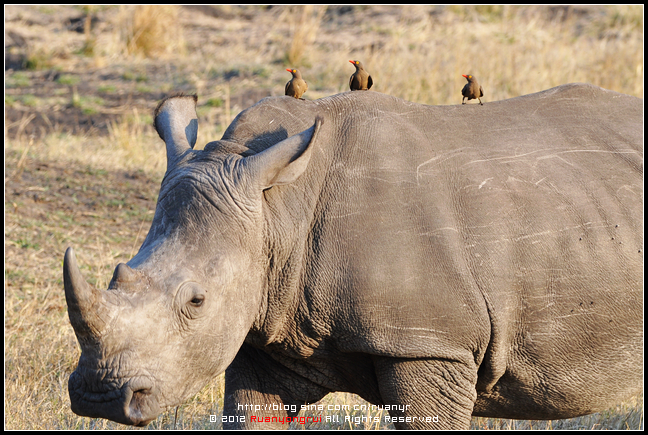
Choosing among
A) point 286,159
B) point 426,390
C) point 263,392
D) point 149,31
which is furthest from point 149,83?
point 426,390

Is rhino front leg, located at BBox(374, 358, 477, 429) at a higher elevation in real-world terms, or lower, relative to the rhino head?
lower

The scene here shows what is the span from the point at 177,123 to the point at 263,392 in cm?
138

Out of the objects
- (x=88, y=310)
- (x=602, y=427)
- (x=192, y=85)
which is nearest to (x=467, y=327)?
(x=88, y=310)

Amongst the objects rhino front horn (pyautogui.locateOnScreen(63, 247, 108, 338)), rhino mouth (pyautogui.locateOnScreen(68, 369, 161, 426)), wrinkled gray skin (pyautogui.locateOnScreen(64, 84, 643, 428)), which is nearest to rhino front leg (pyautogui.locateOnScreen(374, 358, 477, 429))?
wrinkled gray skin (pyautogui.locateOnScreen(64, 84, 643, 428))

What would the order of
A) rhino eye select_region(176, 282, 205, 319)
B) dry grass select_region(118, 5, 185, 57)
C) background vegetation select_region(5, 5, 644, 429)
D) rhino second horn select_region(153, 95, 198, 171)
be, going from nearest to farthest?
rhino eye select_region(176, 282, 205, 319) → rhino second horn select_region(153, 95, 198, 171) → background vegetation select_region(5, 5, 644, 429) → dry grass select_region(118, 5, 185, 57)

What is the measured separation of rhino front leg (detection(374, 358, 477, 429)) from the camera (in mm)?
3551

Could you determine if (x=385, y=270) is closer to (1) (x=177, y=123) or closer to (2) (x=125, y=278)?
(2) (x=125, y=278)

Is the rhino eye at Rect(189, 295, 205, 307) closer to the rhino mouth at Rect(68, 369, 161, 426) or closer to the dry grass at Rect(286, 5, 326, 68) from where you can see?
the rhino mouth at Rect(68, 369, 161, 426)

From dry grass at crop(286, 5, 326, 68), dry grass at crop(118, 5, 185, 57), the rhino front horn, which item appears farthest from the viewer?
dry grass at crop(118, 5, 185, 57)

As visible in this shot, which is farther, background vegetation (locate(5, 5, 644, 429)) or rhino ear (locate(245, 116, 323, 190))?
background vegetation (locate(5, 5, 644, 429))

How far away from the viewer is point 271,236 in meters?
3.57

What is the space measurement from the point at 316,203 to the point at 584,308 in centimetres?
130

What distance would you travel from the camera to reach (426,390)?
3574 mm

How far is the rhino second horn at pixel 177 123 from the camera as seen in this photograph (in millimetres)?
3910
